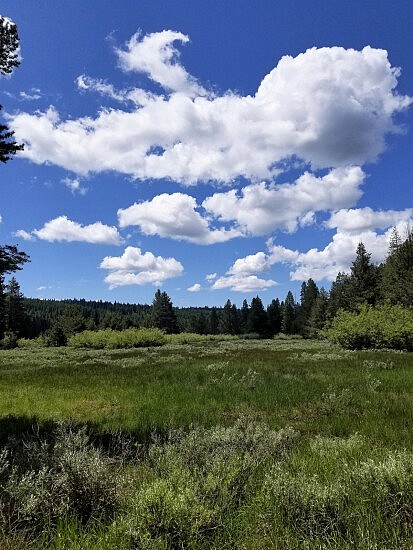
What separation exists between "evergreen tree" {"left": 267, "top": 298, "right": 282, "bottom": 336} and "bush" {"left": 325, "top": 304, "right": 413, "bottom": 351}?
256 feet

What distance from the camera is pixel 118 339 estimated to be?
177 ft

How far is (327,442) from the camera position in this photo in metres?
6.44

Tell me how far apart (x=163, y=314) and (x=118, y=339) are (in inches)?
1950

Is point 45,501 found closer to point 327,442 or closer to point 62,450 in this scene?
point 62,450

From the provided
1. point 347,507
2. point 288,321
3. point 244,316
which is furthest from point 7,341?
point 244,316

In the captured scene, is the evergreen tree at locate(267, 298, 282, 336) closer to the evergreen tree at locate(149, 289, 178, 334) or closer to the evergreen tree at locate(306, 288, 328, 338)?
the evergreen tree at locate(306, 288, 328, 338)

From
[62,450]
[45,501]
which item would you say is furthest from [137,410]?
[45,501]

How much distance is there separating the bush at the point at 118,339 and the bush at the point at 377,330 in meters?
27.5

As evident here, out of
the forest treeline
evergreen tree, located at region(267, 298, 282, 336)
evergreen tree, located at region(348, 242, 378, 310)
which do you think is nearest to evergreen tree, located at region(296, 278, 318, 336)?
the forest treeline

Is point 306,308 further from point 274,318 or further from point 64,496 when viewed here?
point 64,496

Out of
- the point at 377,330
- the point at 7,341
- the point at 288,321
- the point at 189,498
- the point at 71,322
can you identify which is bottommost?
the point at 7,341

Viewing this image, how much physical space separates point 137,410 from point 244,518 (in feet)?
25.8

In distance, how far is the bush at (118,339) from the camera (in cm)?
5388

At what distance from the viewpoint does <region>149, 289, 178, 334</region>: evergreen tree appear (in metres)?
103
